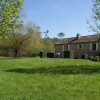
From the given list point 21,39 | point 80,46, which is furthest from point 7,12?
point 80,46

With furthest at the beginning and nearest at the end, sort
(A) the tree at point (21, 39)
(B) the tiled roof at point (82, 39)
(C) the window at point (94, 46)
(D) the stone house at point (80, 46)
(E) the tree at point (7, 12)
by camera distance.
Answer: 1. (B) the tiled roof at point (82, 39)
2. (A) the tree at point (21, 39)
3. (D) the stone house at point (80, 46)
4. (C) the window at point (94, 46)
5. (E) the tree at point (7, 12)

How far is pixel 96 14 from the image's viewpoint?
35406 millimetres

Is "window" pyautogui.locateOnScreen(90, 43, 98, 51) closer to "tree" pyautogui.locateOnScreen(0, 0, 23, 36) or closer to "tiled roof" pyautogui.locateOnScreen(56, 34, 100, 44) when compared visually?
"tiled roof" pyautogui.locateOnScreen(56, 34, 100, 44)

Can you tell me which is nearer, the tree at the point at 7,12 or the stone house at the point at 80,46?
the tree at the point at 7,12

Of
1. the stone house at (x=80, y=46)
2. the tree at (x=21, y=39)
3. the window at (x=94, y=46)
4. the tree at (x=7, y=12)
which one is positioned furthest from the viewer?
the tree at (x=21, y=39)

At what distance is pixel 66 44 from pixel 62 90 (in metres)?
73.1

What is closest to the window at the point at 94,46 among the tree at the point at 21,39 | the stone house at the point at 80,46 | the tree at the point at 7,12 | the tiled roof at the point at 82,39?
A: the stone house at the point at 80,46

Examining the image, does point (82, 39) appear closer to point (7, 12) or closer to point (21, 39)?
point (21, 39)

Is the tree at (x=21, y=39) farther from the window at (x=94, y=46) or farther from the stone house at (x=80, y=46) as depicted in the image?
the window at (x=94, y=46)

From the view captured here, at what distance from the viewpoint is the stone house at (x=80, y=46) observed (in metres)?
77.2

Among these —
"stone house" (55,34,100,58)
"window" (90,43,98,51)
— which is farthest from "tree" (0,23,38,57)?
"window" (90,43,98,51)

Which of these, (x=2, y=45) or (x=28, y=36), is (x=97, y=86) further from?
(x=2, y=45)

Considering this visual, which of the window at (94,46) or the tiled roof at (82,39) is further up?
the tiled roof at (82,39)

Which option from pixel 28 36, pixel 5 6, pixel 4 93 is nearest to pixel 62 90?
pixel 4 93
